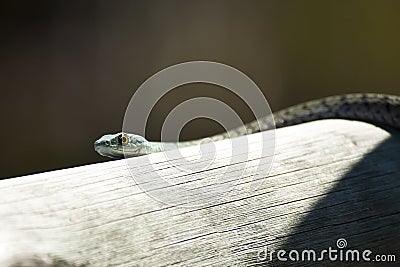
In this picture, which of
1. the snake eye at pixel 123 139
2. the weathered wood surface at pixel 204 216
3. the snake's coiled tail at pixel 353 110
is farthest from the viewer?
the snake's coiled tail at pixel 353 110

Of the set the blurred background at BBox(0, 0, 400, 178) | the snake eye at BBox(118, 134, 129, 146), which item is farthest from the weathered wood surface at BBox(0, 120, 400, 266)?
the blurred background at BBox(0, 0, 400, 178)

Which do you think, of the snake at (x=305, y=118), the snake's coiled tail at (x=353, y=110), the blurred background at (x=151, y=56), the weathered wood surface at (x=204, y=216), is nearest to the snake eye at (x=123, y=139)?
the snake at (x=305, y=118)

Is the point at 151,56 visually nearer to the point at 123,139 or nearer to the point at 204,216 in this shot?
the point at 123,139

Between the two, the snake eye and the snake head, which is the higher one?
the snake eye

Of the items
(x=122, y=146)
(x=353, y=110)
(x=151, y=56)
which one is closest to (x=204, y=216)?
(x=122, y=146)

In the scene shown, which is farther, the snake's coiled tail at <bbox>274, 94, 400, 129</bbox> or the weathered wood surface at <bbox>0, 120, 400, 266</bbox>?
the snake's coiled tail at <bbox>274, 94, 400, 129</bbox>

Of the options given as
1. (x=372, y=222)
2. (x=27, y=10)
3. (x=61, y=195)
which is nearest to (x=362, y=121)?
(x=372, y=222)

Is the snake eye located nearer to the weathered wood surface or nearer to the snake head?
the snake head

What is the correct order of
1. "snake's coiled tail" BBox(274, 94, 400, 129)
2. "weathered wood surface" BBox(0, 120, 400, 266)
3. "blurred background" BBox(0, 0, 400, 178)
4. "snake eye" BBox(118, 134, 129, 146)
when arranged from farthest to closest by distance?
1. "blurred background" BBox(0, 0, 400, 178)
2. "snake's coiled tail" BBox(274, 94, 400, 129)
3. "snake eye" BBox(118, 134, 129, 146)
4. "weathered wood surface" BBox(0, 120, 400, 266)

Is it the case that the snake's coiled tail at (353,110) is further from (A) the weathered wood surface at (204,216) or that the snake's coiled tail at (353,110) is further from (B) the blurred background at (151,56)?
(B) the blurred background at (151,56)
